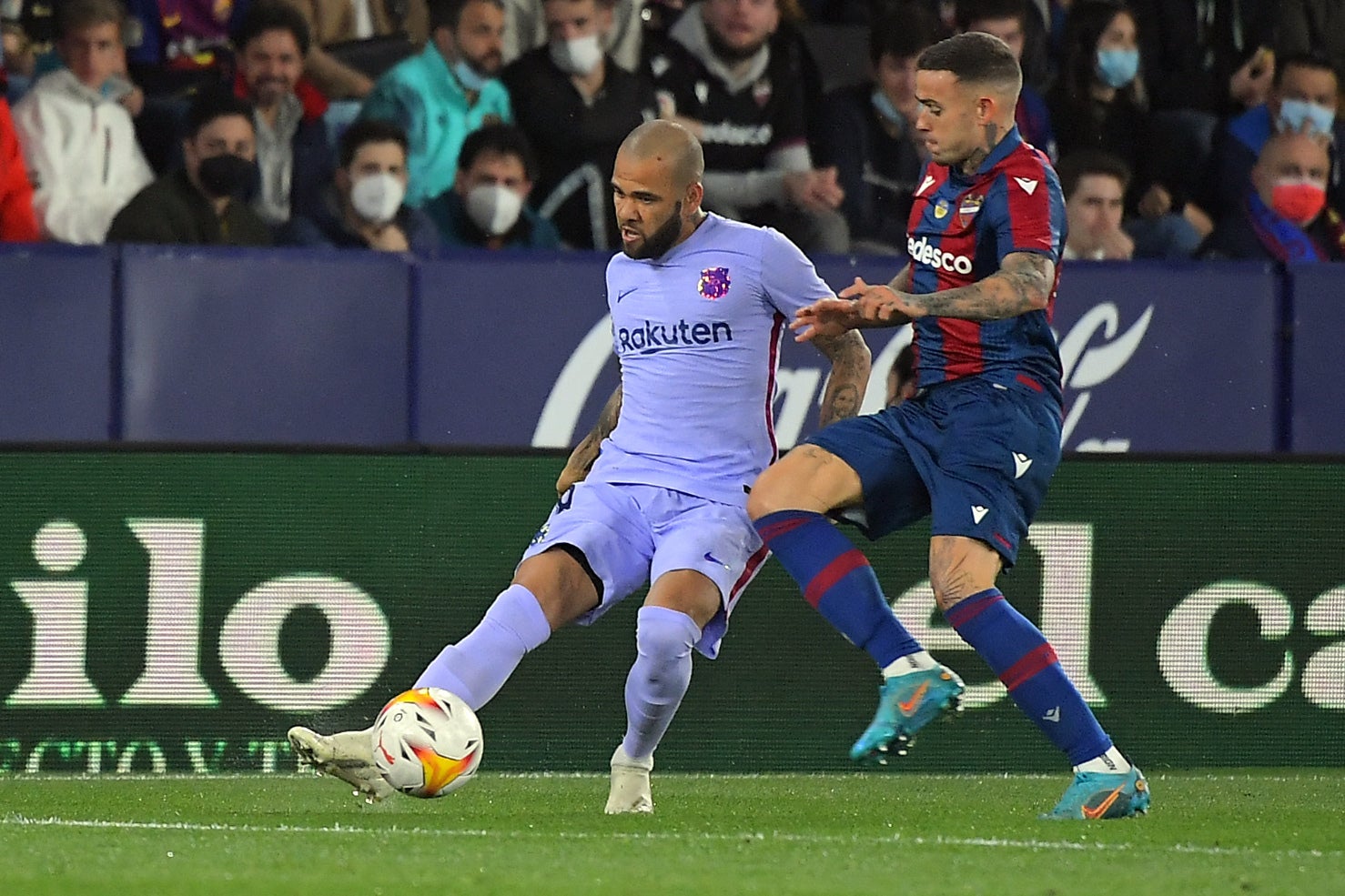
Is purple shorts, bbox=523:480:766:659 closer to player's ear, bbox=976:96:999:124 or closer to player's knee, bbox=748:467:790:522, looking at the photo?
player's knee, bbox=748:467:790:522

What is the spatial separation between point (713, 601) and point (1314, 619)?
3258 mm

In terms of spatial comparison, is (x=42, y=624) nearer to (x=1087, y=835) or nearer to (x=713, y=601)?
(x=713, y=601)

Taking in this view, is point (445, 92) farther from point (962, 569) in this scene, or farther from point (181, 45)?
point (962, 569)

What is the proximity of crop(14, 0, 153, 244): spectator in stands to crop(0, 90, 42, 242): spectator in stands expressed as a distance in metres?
0.09

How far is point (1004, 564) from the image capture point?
5.61m

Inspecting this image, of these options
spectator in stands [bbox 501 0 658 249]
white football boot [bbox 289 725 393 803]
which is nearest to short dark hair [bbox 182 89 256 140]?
spectator in stands [bbox 501 0 658 249]

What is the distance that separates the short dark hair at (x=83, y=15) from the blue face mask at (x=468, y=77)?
1.41 m

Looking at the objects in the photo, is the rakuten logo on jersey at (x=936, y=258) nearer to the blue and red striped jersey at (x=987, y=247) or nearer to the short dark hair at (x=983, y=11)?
the blue and red striped jersey at (x=987, y=247)

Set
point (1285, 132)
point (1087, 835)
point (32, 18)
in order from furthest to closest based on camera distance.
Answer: point (1285, 132), point (32, 18), point (1087, 835)

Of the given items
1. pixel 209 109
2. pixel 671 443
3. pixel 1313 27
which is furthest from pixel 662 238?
pixel 1313 27

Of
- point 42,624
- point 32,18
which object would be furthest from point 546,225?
point 42,624

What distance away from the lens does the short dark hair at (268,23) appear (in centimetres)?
980

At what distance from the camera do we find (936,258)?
573cm

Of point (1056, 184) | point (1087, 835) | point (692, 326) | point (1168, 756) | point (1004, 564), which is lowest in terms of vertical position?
point (1168, 756)
